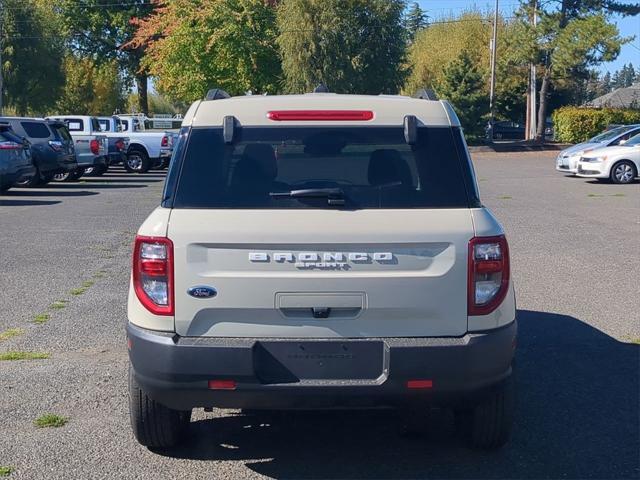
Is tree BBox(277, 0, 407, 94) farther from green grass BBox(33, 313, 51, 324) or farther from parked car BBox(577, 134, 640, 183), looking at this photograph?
green grass BBox(33, 313, 51, 324)

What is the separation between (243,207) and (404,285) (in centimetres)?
90

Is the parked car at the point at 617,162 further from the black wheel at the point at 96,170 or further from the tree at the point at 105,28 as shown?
the tree at the point at 105,28

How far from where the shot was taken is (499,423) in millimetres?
5055

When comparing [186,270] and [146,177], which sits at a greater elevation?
[186,270]

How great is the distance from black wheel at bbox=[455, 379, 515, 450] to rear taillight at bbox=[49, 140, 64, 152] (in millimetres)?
19817

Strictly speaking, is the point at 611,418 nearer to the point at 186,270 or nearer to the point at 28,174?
the point at 186,270

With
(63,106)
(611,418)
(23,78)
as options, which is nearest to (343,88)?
(23,78)

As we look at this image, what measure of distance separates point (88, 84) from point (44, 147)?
44126 mm

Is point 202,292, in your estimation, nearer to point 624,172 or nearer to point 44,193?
point 44,193

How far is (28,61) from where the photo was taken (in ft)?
170

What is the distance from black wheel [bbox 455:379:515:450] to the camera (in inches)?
195

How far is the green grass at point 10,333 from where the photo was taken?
26.3 feet

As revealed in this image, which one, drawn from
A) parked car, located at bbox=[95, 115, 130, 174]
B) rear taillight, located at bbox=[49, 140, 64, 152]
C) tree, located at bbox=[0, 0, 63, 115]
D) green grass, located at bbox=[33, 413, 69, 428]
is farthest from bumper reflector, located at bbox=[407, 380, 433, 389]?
tree, located at bbox=[0, 0, 63, 115]

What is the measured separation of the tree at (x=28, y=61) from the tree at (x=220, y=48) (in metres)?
8.24
